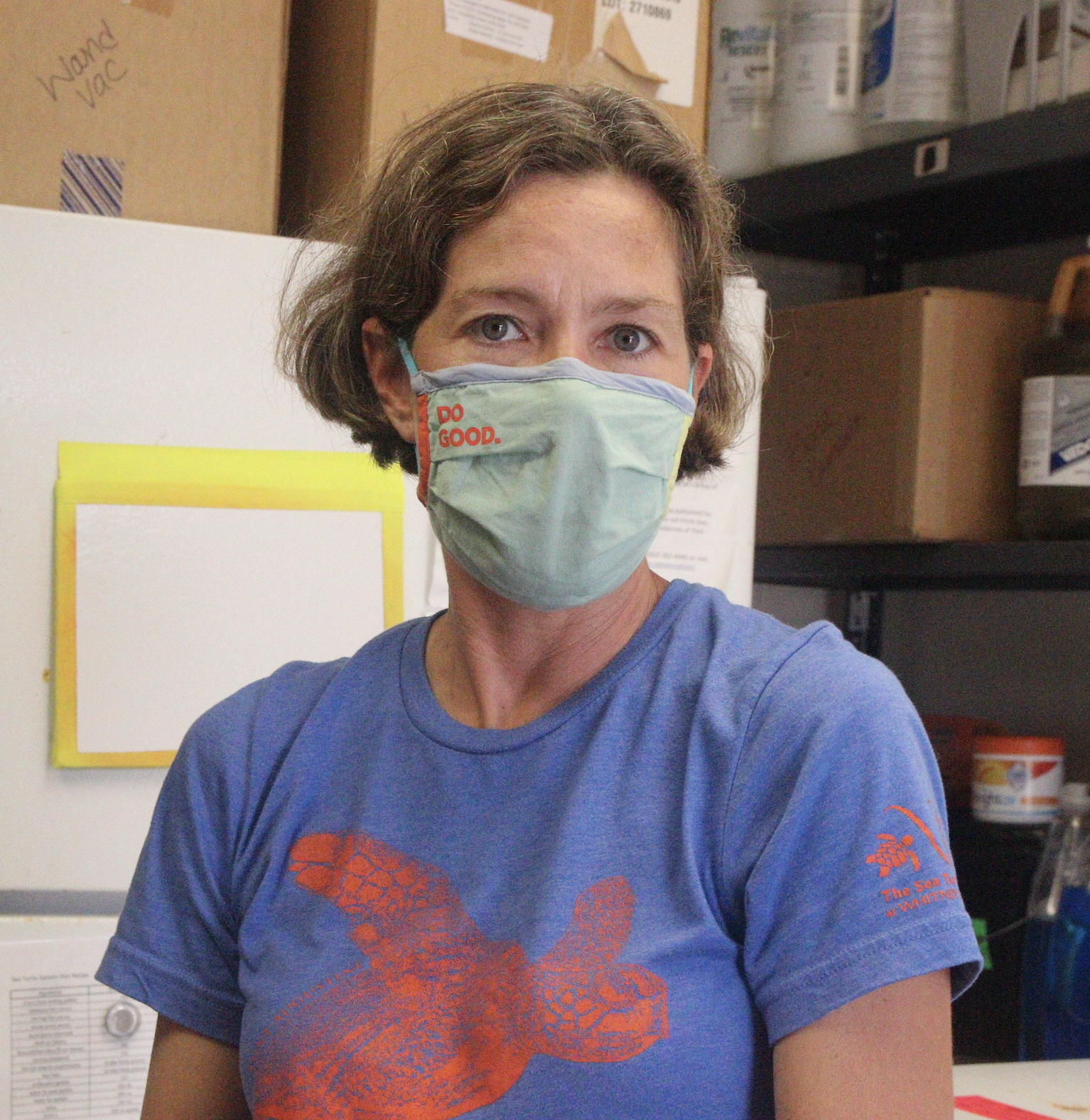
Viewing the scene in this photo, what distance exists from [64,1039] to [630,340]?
0.76m

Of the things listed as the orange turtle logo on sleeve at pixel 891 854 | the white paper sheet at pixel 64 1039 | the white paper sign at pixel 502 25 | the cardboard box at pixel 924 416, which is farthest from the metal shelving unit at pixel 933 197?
the white paper sheet at pixel 64 1039

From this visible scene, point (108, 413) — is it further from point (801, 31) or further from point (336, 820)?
point (801, 31)

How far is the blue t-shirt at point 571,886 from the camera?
26.9 inches

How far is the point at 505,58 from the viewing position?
1.37 m

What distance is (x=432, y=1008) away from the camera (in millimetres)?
750

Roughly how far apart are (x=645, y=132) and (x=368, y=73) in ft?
1.64

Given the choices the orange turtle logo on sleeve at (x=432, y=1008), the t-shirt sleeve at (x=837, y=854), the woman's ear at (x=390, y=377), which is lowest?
the orange turtle logo on sleeve at (x=432, y=1008)

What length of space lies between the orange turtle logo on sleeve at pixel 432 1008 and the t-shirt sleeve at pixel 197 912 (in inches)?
4.1

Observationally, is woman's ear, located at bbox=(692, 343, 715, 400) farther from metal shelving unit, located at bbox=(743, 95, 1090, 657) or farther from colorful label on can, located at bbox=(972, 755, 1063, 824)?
colorful label on can, located at bbox=(972, 755, 1063, 824)

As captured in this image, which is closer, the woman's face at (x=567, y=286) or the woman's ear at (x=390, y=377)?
the woman's face at (x=567, y=286)

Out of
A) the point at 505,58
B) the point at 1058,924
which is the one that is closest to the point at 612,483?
the point at 505,58

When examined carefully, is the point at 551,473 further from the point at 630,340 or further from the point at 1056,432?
the point at 1056,432

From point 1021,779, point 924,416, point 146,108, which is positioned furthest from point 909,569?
point 146,108

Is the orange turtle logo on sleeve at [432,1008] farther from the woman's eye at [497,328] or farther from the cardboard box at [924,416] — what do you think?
the cardboard box at [924,416]
